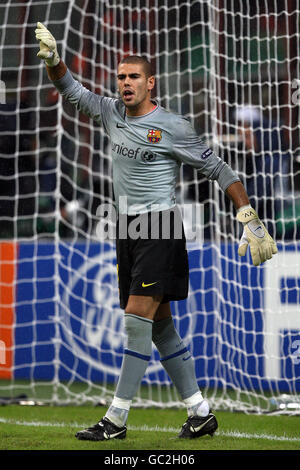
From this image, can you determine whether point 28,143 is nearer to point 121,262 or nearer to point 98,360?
point 98,360

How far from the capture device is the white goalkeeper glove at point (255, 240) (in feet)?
12.4

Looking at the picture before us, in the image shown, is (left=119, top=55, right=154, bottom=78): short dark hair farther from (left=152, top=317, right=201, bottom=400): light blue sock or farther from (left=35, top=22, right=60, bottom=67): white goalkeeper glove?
(left=152, top=317, right=201, bottom=400): light blue sock

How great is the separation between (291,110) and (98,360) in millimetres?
2477

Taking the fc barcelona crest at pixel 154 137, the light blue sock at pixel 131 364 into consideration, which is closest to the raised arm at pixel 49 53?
the fc barcelona crest at pixel 154 137

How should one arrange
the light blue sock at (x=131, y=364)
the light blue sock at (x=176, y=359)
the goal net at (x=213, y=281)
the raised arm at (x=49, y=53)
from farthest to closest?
the goal net at (x=213, y=281)
the light blue sock at (x=176, y=359)
the raised arm at (x=49, y=53)
the light blue sock at (x=131, y=364)

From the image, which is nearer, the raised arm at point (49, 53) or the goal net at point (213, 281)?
the raised arm at point (49, 53)

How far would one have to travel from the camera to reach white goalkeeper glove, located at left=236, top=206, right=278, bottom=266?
3.79m

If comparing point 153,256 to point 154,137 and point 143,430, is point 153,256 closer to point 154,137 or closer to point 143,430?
point 154,137

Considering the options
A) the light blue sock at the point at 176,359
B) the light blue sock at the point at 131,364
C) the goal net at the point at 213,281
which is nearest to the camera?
the light blue sock at the point at 131,364

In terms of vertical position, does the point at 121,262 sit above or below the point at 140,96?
below

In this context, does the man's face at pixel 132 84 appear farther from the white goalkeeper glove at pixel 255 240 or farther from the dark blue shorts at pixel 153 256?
the white goalkeeper glove at pixel 255 240
